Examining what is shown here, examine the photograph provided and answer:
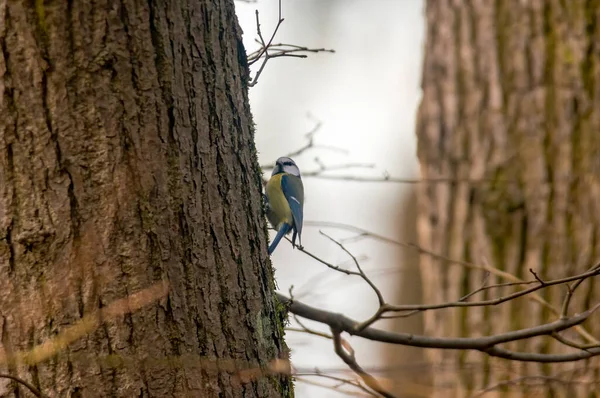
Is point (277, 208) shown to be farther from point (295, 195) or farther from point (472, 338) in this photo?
point (472, 338)

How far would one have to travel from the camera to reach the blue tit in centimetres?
355

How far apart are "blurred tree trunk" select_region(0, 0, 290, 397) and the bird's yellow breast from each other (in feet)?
7.27

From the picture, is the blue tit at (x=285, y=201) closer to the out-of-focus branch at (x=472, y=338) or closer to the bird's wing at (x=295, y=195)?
the bird's wing at (x=295, y=195)

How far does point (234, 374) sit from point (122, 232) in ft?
1.18

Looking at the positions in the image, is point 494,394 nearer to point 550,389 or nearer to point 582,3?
point 550,389

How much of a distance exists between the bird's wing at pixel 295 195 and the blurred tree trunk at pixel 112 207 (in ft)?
7.25

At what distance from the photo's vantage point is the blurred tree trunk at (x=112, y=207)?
1.20 m

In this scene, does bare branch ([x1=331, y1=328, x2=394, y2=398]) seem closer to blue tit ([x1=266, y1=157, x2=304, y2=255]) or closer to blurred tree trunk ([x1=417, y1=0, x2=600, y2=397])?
blurred tree trunk ([x1=417, y1=0, x2=600, y2=397])

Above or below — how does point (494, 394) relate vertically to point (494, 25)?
below

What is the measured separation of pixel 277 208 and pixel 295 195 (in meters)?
0.15

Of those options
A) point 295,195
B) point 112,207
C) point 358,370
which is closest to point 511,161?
point 295,195

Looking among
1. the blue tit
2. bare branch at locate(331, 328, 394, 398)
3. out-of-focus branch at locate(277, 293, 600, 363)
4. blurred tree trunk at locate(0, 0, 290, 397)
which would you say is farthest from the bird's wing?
blurred tree trunk at locate(0, 0, 290, 397)

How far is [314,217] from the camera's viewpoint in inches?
345

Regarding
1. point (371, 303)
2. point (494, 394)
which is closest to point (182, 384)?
point (494, 394)
